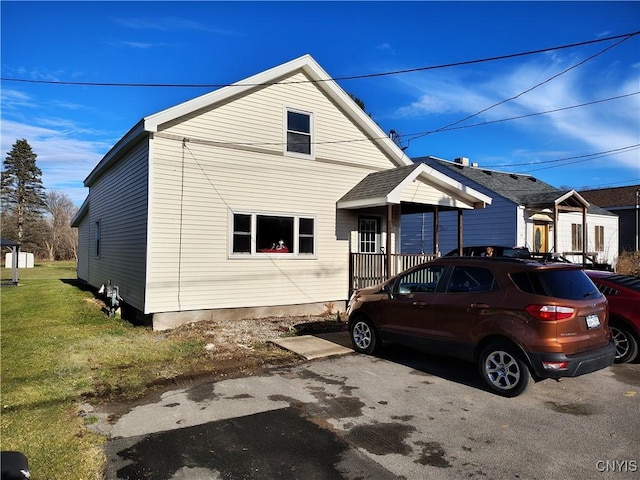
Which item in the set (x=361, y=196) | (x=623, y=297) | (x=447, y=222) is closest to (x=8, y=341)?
(x=361, y=196)

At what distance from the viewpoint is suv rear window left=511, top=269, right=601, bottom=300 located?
5.30m

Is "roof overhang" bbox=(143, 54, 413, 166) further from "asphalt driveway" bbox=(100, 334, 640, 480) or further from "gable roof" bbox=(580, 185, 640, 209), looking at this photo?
"gable roof" bbox=(580, 185, 640, 209)

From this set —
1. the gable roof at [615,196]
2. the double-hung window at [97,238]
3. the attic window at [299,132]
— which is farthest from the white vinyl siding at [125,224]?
the gable roof at [615,196]

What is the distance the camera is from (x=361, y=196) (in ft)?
39.0

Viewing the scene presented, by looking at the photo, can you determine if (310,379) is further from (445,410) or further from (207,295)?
(207,295)

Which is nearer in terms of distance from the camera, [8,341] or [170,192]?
[8,341]

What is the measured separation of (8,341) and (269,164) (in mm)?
6804

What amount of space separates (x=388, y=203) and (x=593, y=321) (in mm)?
6064

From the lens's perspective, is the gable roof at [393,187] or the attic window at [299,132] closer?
the gable roof at [393,187]

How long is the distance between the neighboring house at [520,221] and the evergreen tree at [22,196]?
48.6 m

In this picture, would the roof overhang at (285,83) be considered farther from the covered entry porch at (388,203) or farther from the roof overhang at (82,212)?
the roof overhang at (82,212)

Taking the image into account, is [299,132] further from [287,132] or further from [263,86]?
[263,86]

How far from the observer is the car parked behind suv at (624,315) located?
6863 mm

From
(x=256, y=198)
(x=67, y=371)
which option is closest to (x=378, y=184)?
(x=256, y=198)
